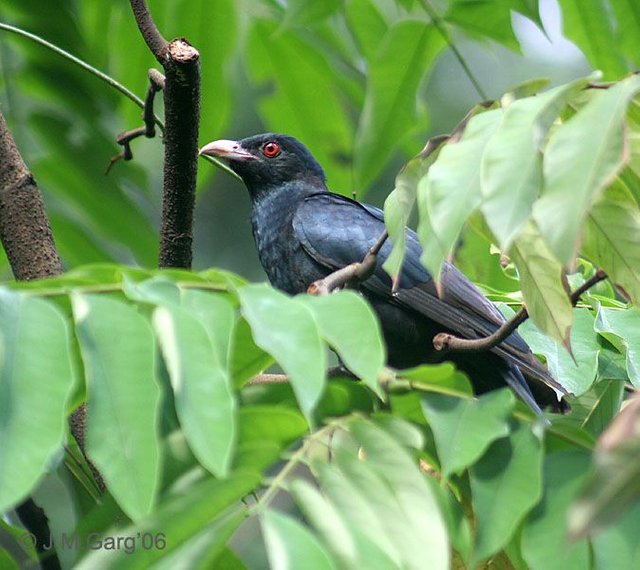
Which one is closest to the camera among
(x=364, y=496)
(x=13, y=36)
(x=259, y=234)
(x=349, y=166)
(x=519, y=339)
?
(x=364, y=496)

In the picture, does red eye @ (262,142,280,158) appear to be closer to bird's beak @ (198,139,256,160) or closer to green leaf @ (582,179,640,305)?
bird's beak @ (198,139,256,160)

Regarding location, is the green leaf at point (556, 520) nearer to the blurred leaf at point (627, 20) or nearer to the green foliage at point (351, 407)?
the green foliage at point (351, 407)

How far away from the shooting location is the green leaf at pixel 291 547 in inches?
64.2

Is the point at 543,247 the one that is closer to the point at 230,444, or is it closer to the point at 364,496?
the point at 364,496

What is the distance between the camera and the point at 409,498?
1.95m

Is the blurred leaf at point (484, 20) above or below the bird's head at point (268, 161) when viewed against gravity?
above

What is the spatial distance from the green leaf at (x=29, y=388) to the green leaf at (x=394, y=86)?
80.6 inches

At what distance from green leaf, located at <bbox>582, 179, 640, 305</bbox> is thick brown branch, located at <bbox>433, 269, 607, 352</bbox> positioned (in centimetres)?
7

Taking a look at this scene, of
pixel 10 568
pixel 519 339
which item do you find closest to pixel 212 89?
pixel 519 339

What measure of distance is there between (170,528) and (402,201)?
0.88 metres

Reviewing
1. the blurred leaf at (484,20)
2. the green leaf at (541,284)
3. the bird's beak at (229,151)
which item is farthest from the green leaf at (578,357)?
the bird's beak at (229,151)

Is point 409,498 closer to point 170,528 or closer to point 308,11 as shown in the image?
point 170,528

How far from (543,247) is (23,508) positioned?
1556mm

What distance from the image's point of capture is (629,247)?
7.45ft
